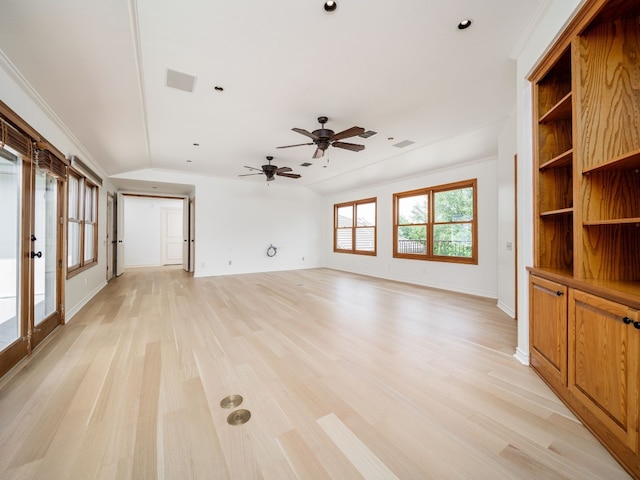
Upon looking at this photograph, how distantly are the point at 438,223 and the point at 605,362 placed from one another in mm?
4450

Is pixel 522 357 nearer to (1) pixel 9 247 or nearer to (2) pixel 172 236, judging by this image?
(1) pixel 9 247

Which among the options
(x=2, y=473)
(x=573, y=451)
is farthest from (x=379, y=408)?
(x=2, y=473)

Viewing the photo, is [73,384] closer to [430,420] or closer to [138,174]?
[430,420]

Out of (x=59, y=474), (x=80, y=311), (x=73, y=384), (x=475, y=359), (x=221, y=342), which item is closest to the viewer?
(x=59, y=474)

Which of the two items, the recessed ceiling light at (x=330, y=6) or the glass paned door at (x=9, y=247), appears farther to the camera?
the glass paned door at (x=9, y=247)

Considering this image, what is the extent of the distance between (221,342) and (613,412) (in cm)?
281

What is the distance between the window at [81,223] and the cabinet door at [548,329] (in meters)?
5.24

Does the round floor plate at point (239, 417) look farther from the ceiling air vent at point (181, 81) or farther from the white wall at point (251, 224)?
the white wall at point (251, 224)

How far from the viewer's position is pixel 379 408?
5.36 ft

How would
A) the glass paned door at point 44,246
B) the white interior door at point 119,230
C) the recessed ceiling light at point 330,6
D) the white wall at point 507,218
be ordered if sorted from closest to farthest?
the recessed ceiling light at point 330,6 < the glass paned door at point 44,246 < the white wall at point 507,218 < the white interior door at point 119,230

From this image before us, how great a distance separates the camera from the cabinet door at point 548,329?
1700 millimetres

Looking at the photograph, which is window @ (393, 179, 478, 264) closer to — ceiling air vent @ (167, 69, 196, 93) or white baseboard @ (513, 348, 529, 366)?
white baseboard @ (513, 348, 529, 366)

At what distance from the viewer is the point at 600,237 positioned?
1.66m

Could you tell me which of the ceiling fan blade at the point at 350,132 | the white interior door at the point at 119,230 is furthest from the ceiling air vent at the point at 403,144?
the white interior door at the point at 119,230
